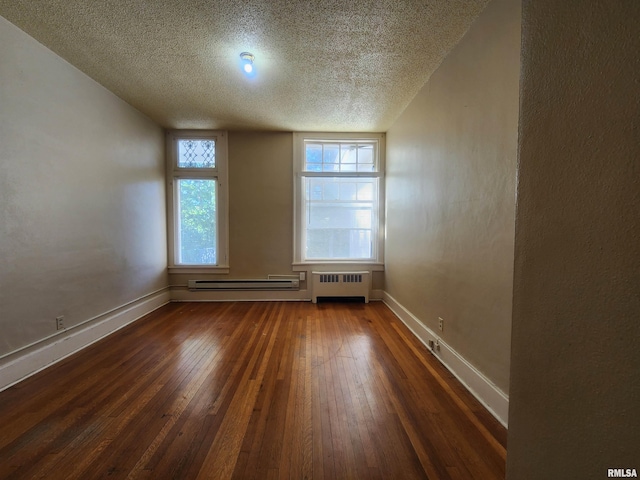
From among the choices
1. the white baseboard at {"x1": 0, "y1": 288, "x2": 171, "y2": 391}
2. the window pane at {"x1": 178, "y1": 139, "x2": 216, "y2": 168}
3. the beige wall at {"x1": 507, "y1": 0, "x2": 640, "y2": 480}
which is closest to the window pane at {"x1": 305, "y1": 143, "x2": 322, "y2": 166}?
the window pane at {"x1": 178, "y1": 139, "x2": 216, "y2": 168}

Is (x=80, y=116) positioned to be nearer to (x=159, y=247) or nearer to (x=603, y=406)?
(x=159, y=247)

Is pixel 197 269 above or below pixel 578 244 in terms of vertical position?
below

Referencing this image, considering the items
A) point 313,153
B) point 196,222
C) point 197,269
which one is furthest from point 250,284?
point 313,153

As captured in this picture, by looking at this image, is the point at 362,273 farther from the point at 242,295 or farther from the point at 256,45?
the point at 256,45

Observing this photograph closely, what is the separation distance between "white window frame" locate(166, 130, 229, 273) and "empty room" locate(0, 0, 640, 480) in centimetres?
7

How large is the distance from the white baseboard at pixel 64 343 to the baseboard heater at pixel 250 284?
2.78 feet

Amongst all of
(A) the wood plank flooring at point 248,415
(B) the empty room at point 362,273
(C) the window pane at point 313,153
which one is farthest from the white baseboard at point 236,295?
(C) the window pane at point 313,153

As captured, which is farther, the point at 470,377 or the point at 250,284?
the point at 250,284

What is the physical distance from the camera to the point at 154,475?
3.77 ft

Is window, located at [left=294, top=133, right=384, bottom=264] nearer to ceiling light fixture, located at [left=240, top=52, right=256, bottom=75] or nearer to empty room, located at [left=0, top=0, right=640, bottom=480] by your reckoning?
empty room, located at [left=0, top=0, right=640, bottom=480]

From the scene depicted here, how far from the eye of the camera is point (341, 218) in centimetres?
408

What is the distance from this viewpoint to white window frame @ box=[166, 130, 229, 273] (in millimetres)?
3896

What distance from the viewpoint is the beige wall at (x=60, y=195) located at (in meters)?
1.85

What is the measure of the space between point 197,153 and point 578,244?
14.6 ft
